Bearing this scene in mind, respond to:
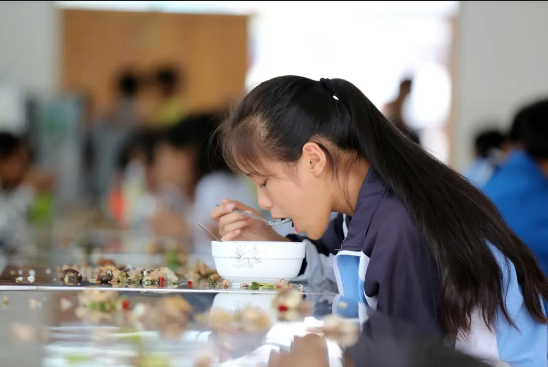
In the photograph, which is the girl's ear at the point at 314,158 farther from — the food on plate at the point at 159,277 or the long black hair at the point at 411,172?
the food on plate at the point at 159,277

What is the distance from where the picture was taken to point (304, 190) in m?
1.22

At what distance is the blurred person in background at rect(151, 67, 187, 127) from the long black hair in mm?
3827

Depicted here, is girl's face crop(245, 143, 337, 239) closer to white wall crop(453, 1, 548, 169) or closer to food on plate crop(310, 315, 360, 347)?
food on plate crop(310, 315, 360, 347)

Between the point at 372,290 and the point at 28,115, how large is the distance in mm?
4282

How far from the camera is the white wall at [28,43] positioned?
499 centimetres

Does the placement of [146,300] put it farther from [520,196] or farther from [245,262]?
[520,196]

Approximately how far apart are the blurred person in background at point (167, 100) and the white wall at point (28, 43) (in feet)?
2.45

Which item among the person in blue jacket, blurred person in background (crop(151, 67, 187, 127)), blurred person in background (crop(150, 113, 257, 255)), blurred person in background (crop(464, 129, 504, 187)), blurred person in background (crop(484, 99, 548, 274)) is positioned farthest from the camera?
blurred person in background (crop(151, 67, 187, 127))

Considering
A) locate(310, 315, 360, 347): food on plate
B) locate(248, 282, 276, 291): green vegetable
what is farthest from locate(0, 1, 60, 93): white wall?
locate(310, 315, 360, 347): food on plate

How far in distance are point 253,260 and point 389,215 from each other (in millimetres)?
241

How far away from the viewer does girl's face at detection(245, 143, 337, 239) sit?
3.93 ft

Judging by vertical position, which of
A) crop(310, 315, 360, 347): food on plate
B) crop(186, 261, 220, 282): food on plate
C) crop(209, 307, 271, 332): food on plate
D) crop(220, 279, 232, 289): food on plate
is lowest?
crop(186, 261, 220, 282): food on plate

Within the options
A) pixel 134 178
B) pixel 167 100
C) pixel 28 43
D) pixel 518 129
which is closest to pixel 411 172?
pixel 518 129

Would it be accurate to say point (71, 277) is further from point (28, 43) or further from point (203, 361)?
point (28, 43)
